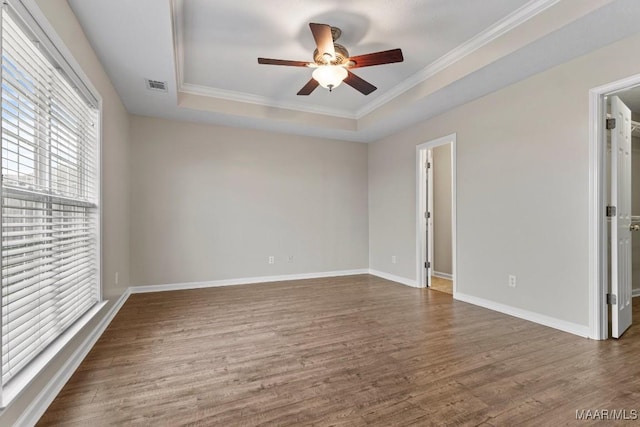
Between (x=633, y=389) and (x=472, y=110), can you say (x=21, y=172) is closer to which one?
(x=633, y=389)

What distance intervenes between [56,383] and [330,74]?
2.90 metres

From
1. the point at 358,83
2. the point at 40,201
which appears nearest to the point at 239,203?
the point at 358,83

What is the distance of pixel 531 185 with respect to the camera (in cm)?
310

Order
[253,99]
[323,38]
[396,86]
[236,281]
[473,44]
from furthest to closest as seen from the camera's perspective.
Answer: [236,281]
[253,99]
[396,86]
[473,44]
[323,38]

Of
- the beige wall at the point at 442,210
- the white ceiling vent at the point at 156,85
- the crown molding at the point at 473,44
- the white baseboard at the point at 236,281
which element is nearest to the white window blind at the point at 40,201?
the white ceiling vent at the point at 156,85

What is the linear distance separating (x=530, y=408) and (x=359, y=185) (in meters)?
4.34

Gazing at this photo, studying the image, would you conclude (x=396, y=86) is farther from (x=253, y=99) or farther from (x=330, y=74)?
(x=253, y=99)

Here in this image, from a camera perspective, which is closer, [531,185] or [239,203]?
[531,185]

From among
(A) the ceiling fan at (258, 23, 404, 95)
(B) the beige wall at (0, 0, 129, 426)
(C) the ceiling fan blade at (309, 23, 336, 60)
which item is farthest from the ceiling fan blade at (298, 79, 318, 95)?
(B) the beige wall at (0, 0, 129, 426)

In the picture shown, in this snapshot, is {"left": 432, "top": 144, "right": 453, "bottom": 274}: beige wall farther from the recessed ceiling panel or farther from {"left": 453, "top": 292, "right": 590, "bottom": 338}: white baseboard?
the recessed ceiling panel

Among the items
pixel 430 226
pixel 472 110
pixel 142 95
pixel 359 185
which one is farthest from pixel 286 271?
pixel 472 110

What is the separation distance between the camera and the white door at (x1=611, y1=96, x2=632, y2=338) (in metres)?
2.63

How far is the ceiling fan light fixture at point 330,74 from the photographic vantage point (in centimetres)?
273

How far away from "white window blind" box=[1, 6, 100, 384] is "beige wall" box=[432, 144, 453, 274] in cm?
486
